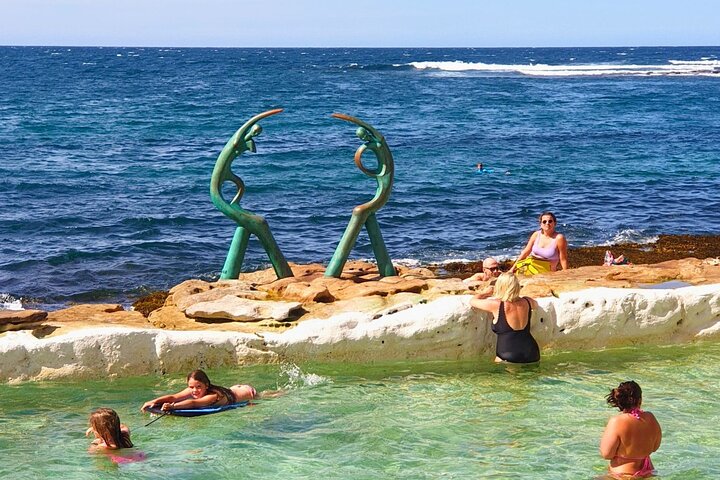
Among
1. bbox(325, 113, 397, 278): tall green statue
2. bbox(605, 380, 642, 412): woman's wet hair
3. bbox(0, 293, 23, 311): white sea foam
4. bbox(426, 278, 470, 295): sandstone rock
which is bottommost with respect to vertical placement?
bbox(0, 293, 23, 311): white sea foam

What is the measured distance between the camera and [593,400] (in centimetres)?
1012

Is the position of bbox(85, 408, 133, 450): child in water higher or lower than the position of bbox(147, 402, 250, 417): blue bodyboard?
higher

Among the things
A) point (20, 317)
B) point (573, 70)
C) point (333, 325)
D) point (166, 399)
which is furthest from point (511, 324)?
point (573, 70)

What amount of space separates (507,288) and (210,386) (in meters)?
3.39

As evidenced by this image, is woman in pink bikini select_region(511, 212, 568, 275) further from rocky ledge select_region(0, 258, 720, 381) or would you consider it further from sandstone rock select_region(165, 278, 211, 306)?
sandstone rock select_region(165, 278, 211, 306)

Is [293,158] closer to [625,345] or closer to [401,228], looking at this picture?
[401,228]

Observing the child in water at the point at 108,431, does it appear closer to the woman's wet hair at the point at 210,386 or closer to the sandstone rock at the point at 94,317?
the woman's wet hair at the point at 210,386

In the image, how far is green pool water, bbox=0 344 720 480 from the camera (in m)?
8.43

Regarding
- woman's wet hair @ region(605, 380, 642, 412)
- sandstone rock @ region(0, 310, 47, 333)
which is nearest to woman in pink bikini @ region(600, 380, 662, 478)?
woman's wet hair @ region(605, 380, 642, 412)

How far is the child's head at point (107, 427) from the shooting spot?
8320 millimetres

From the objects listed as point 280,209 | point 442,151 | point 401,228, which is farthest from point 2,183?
point 442,151

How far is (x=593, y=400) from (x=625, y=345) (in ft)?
5.69

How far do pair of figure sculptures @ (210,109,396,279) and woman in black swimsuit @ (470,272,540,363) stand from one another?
9.27 ft

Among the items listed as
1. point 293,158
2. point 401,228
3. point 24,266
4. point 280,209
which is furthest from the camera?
point 293,158
